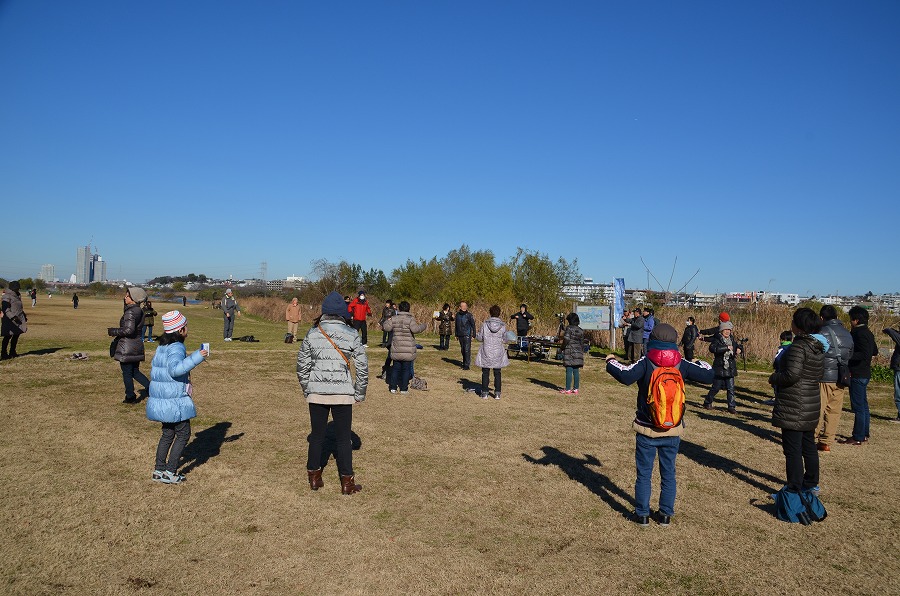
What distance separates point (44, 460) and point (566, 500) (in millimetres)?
5872

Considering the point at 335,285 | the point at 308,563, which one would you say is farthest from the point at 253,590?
the point at 335,285

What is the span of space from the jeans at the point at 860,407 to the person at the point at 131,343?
11.1m

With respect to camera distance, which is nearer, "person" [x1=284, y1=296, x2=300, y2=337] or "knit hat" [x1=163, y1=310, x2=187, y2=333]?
"knit hat" [x1=163, y1=310, x2=187, y2=333]

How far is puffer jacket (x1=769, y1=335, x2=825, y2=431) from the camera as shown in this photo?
5.76 metres

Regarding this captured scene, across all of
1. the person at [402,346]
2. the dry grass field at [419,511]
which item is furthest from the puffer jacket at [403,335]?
the dry grass field at [419,511]

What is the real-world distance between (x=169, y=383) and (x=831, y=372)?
8.38 meters

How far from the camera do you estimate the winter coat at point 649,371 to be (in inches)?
204

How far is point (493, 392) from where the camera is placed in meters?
12.5

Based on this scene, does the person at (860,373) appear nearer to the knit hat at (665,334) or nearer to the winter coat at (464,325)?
the knit hat at (665,334)

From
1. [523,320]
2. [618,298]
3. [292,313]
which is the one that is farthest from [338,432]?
[618,298]

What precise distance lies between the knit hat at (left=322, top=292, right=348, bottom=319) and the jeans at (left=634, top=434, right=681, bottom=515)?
122 inches

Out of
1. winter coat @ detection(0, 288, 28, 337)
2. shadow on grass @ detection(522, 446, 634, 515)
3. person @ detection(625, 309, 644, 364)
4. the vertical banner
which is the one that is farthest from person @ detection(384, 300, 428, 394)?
the vertical banner

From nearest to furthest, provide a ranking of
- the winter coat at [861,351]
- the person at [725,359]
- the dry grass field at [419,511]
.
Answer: the dry grass field at [419,511] < the winter coat at [861,351] < the person at [725,359]

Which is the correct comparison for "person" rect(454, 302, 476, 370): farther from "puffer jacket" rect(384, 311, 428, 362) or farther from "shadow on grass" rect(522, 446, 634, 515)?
"shadow on grass" rect(522, 446, 634, 515)
